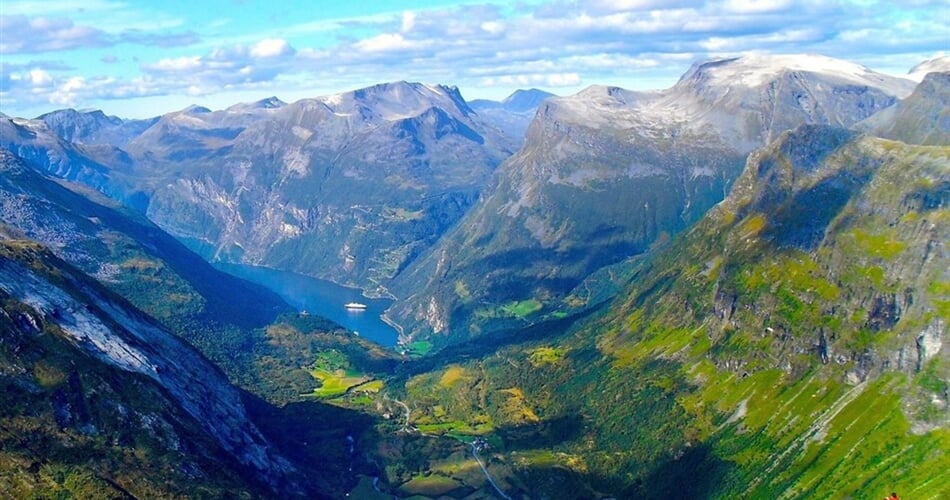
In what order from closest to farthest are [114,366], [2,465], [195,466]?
[2,465]
[195,466]
[114,366]

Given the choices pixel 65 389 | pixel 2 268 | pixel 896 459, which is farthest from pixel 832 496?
pixel 2 268

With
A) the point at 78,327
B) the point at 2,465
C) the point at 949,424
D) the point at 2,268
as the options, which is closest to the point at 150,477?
the point at 2,465

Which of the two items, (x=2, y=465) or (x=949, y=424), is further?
(x=949, y=424)

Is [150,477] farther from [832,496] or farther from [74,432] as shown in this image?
[832,496]

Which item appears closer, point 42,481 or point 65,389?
point 42,481

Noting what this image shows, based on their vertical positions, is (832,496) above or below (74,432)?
below

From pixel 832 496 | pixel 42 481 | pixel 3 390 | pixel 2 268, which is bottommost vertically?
pixel 832 496

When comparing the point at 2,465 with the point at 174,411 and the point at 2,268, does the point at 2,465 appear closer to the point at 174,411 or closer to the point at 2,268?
the point at 174,411

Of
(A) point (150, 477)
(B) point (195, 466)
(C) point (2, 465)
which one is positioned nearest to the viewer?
(C) point (2, 465)

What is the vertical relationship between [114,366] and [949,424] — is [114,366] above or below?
above
